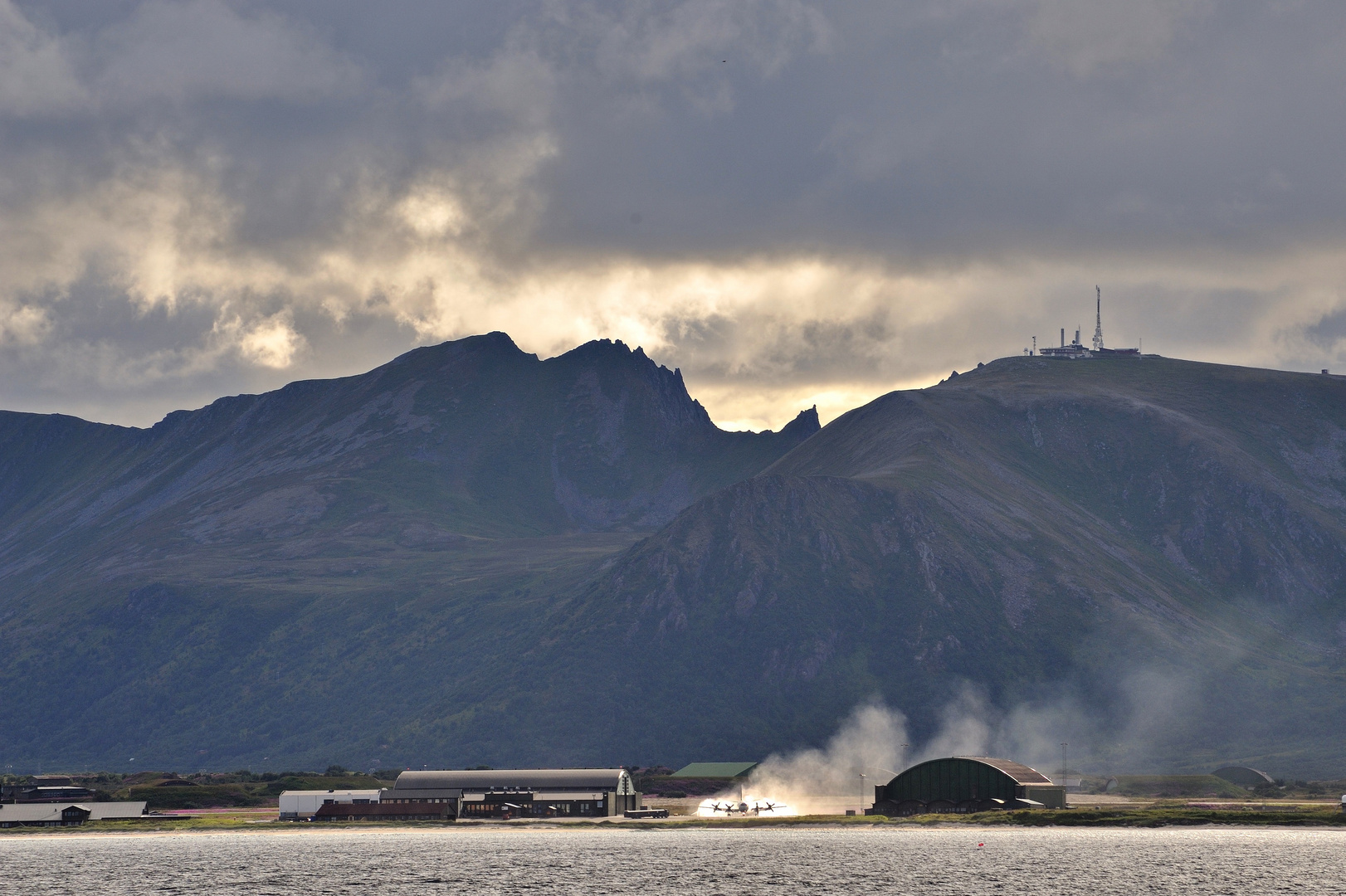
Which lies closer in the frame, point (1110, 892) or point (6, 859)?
point (1110, 892)

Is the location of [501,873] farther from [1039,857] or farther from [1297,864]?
[1297,864]

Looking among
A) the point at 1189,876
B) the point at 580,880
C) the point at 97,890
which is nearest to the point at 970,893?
the point at 1189,876

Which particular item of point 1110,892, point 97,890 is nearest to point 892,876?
point 1110,892

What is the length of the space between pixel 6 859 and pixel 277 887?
56472 mm

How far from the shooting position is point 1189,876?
6452 inches

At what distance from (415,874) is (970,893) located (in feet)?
197

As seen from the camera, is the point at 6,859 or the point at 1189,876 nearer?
the point at 1189,876

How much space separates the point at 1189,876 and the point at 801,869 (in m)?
40.7

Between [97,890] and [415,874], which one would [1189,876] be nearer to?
[415,874]

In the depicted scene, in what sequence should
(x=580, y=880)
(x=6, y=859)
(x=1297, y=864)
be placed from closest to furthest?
(x=580, y=880), (x=1297, y=864), (x=6, y=859)

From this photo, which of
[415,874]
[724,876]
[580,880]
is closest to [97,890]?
[415,874]

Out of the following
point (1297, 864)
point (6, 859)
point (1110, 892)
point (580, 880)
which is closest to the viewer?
point (1110, 892)

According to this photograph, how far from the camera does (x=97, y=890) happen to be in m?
156

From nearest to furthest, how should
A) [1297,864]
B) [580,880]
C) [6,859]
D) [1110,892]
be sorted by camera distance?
[1110,892] < [580,880] < [1297,864] < [6,859]
